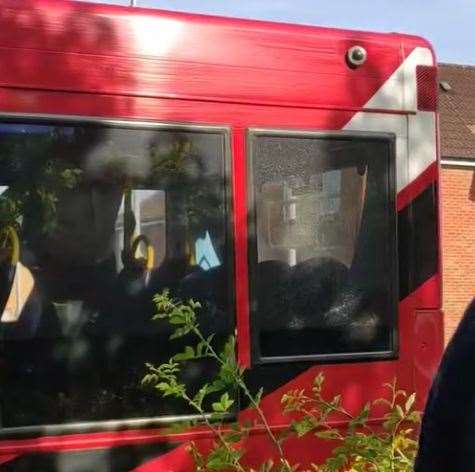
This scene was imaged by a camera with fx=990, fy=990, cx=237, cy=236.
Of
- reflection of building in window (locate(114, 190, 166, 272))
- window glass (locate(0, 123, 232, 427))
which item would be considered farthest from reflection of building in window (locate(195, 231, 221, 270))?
reflection of building in window (locate(114, 190, 166, 272))

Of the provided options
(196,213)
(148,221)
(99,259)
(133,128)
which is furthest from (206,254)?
(133,128)

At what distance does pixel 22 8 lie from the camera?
380 centimetres

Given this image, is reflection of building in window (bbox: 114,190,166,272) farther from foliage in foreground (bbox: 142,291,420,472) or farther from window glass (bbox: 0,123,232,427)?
foliage in foreground (bbox: 142,291,420,472)

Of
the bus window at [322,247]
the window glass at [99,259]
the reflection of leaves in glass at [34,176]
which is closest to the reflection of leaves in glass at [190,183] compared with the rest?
the window glass at [99,259]

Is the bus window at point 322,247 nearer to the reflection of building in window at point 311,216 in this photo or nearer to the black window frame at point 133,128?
the reflection of building in window at point 311,216

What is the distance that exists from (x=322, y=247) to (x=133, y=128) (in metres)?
0.98

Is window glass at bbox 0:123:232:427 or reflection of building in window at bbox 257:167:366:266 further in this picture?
A: reflection of building in window at bbox 257:167:366:266

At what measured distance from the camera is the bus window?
13.7ft

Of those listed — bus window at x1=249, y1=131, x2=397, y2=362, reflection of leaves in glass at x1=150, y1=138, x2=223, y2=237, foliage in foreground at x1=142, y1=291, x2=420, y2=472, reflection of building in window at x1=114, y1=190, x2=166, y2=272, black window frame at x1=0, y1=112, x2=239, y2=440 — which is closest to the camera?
foliage in foreground at x1=142, y1=291, x2=420, y2=472

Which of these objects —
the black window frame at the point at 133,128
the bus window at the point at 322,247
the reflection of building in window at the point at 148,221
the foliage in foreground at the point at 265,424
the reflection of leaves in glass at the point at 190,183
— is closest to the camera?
the foliage in foreground at the point at 265,424

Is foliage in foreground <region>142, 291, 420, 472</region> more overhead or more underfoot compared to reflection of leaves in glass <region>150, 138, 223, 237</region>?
more underfoot

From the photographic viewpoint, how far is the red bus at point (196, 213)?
3756 mm

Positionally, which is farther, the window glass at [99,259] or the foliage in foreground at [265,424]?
the window glass at [99,259]

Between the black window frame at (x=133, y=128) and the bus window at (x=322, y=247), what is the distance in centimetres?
11
